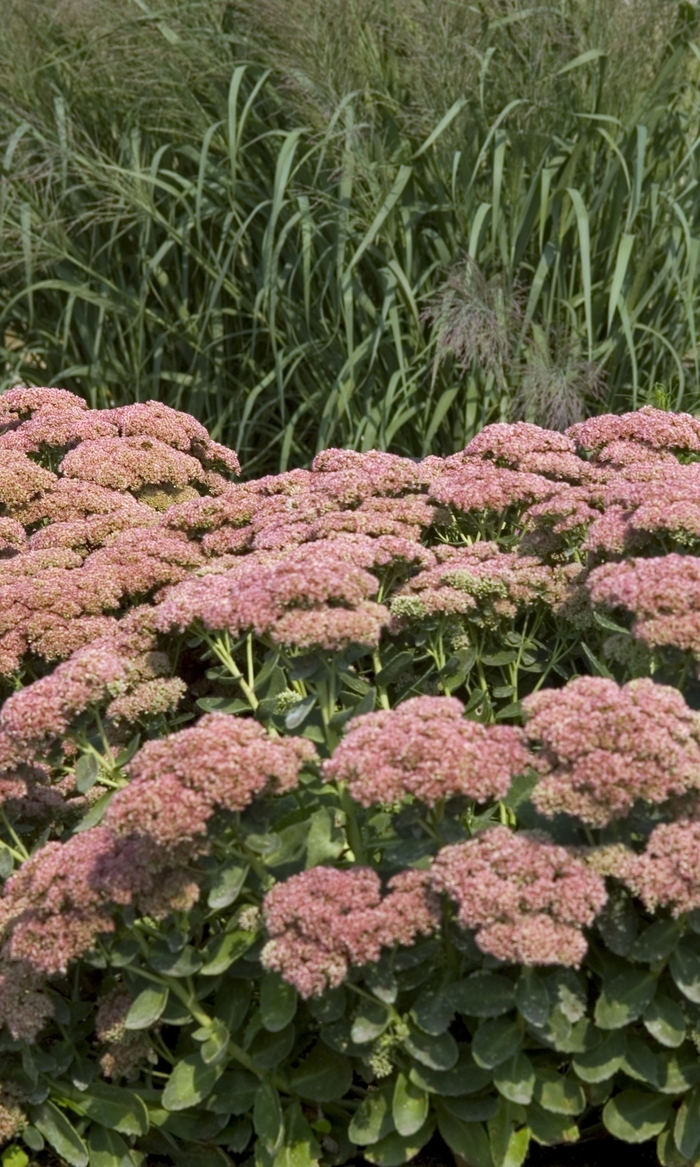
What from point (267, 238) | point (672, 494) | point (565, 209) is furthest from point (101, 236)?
point (672, 494)

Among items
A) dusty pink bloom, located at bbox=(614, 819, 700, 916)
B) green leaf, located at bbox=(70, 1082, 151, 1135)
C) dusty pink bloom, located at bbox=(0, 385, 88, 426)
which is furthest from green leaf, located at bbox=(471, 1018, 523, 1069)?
dusty pink bloom, located at bbox=(0, 385, 88, 426)

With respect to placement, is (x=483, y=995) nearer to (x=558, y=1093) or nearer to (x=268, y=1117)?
(x=558, y=1093)

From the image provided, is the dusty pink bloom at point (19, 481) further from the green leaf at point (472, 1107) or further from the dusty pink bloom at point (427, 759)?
the green leaf at point (472, 1107)

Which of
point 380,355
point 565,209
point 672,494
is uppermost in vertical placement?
point 672,494

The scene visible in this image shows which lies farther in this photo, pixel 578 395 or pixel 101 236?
pixel 101 236

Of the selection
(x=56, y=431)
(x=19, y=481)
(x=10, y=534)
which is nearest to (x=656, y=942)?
(x=10, y=534)

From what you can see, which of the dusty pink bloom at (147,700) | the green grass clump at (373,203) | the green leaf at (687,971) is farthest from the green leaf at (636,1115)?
the green grass clump at (373,203)

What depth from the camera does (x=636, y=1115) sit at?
2.26 meters

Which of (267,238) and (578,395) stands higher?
(267,238)

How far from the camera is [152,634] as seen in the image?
2.77 m

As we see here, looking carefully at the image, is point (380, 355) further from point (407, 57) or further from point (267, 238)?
point (407, 57)

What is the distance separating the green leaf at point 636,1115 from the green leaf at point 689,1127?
0.10 ft

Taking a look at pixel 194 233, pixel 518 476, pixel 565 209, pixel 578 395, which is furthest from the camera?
pixel 194 233

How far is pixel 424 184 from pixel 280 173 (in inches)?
24.8
